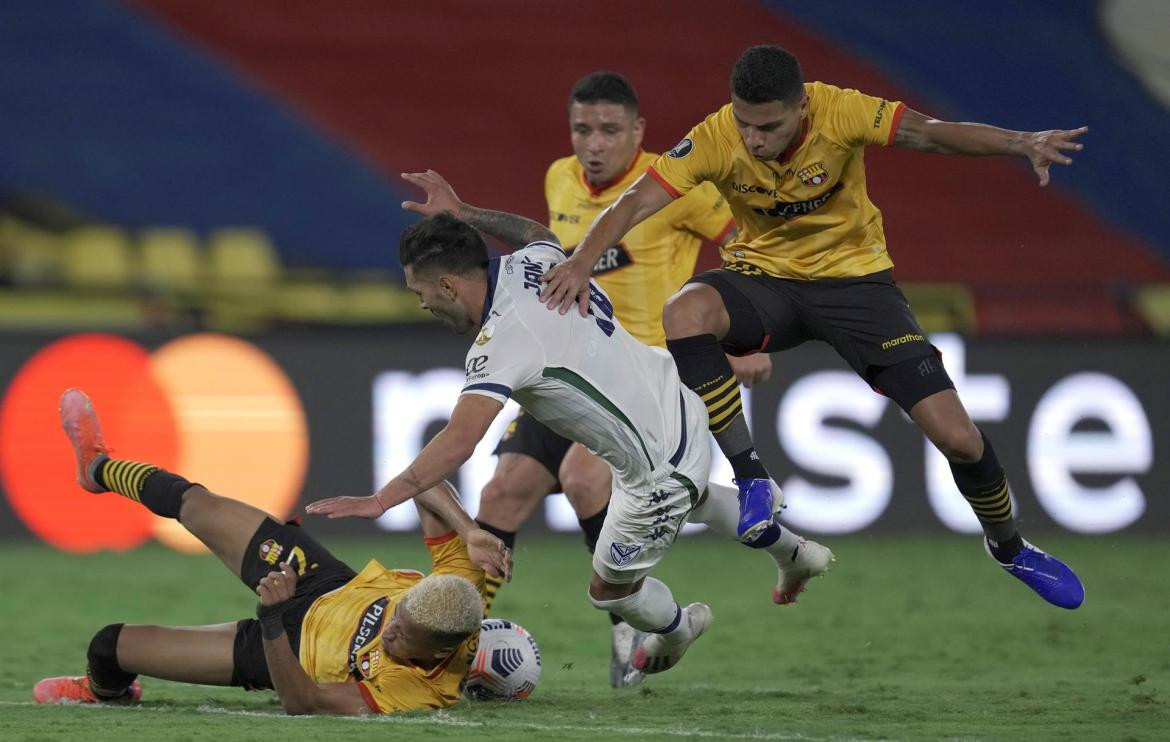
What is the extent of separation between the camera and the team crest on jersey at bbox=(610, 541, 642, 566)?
6465 mm

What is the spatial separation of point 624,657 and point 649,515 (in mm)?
1317

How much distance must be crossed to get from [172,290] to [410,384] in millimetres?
1970

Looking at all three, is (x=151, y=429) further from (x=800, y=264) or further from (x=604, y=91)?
(x=800, y=264)

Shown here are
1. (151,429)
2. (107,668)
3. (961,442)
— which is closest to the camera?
(107,668)

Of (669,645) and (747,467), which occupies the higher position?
(747,467)

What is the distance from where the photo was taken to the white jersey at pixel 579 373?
571 centimetres

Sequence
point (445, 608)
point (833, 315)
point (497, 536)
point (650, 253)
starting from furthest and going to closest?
point (650, 253), point (497, 536), point (833, 315), point (445, 608)

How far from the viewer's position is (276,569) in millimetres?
6324

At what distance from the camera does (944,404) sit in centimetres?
659

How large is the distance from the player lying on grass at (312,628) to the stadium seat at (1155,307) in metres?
9.57

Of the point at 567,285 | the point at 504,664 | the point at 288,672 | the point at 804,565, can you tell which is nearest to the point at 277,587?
the point at 288,672

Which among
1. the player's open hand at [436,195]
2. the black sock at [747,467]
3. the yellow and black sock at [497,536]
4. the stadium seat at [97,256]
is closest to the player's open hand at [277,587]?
the player's open hand at [436,195]

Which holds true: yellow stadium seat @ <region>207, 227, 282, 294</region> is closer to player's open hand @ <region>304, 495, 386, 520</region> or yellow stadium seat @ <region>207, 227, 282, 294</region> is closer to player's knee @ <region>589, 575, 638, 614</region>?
player's knee @ <region>589, 575, 638, 614</region>

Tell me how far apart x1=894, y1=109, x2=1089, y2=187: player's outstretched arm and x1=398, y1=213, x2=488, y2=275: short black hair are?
1.67 metres
